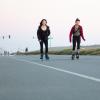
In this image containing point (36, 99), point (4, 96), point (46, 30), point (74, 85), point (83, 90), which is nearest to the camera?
point (36, 99)

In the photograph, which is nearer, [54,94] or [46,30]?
[54,94]

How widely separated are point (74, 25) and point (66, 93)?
18.9 m

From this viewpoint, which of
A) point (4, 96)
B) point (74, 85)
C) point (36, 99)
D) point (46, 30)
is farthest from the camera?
point (46, 30)

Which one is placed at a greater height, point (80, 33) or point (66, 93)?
point (80, 33)

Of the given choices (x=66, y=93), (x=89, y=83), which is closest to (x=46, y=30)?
(x=89, y=83)

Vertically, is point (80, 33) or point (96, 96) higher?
point (80, 33)

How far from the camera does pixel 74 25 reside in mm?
27031

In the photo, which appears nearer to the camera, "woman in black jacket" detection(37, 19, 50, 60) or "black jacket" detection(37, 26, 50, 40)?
"woman in black jacket" detection(37, 19, 50, 60)

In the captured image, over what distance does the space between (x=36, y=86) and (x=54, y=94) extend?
1558mm

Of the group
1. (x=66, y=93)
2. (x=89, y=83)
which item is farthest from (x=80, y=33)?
(x=66, y=93)

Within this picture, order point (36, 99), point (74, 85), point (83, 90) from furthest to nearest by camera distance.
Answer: point (74, 85) → point (83, 90) → point (36, 99)

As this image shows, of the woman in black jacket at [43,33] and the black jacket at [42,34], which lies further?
the black jacket at [42,34]

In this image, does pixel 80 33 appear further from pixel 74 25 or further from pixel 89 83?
pixel 89 83

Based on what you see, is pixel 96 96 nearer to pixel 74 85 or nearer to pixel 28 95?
pixel 28 95
